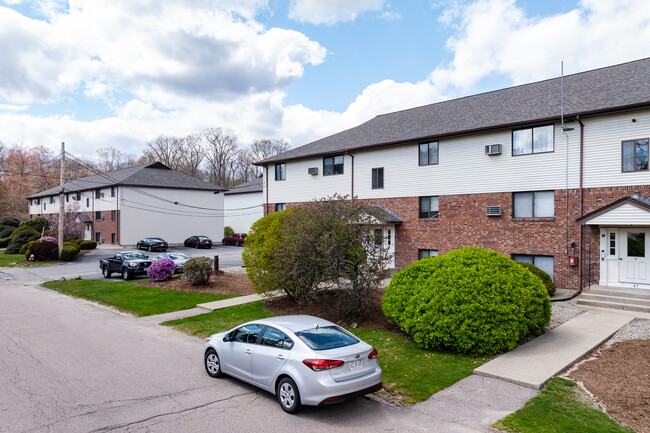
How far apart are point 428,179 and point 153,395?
15994 millimetres

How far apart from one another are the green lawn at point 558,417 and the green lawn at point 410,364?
1.43m

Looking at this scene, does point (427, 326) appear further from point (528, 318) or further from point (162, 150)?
point (162, 150)

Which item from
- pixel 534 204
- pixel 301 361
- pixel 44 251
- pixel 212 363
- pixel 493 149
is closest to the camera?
pixel 301 361

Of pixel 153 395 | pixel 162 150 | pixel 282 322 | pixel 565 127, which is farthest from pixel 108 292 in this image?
pixel 162 150

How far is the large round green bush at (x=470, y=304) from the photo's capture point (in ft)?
28.7

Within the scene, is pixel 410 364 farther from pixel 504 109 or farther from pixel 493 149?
pixel 504 109

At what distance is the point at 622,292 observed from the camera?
13.6 metres

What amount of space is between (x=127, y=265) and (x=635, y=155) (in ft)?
77.9

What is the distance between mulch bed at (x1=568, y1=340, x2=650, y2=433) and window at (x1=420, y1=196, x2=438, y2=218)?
1083 centimetres

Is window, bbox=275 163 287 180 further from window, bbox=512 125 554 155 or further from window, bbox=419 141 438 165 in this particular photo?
window, bbox=512 125 554 155

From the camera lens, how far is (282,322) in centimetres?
719

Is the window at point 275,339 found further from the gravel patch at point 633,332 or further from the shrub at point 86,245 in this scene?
the shrub at point 86,245

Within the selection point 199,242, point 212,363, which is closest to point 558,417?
point 212,363

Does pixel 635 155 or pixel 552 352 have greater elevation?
pixel 635 155
